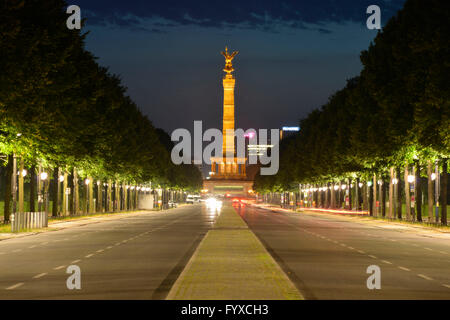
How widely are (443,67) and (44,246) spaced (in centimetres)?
3037

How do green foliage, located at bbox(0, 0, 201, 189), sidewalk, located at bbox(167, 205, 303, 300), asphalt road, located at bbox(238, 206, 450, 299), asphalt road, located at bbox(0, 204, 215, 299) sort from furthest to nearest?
1. green foliage, located at bbox(0, 0, 201, 189)
2. asphalt road, located at bbox(238, 206, 450, 299)
3. asphalt road, located at bbox(0, 204, 215, 299)
4. sidewalk, located at bbox(167, 205, 303, 300)

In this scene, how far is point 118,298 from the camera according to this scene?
54.1 ft

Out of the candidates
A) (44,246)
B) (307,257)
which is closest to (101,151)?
(44,246)

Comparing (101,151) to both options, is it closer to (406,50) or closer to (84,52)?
(84,52)

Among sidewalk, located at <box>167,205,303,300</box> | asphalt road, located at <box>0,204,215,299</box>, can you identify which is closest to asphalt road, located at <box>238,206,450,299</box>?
sidewalk, located at <box>167,205,303,300</box>

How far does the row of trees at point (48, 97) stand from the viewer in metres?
47.1

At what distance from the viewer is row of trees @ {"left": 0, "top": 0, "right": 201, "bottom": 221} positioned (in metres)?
47.1

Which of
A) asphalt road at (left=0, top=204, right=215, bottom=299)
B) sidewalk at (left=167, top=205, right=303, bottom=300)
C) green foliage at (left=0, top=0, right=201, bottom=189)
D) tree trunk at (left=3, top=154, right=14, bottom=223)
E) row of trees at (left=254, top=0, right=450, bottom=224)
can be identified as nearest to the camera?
sidewalk at (left=167, top=205, right=303, bottom=300)

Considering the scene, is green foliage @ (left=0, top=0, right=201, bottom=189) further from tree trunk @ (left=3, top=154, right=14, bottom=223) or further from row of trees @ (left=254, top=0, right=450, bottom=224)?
row of trees @ (left=254, top=0, right=450, bottom=224)

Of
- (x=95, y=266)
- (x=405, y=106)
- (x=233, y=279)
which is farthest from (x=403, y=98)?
(x=233, y=279)

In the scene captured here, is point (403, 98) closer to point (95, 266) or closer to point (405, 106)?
point (405, 106)

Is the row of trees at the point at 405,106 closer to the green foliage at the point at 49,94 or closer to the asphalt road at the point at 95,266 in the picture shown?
the asphalt road at the point at 95,266

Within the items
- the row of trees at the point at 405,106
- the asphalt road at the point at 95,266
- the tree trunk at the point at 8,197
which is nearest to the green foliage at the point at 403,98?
the row of trees at the point at 405,106

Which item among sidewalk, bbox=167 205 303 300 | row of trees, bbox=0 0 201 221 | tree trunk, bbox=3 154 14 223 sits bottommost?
sidewalk, bbox=167 205 303 300
